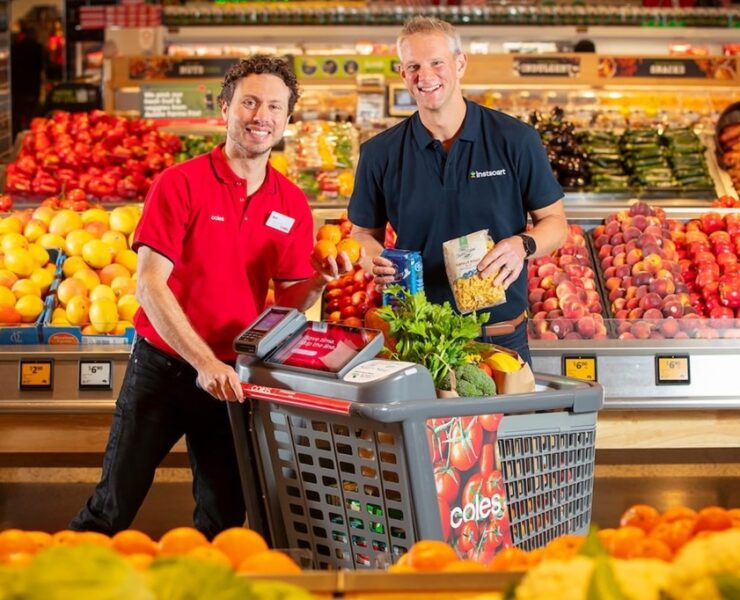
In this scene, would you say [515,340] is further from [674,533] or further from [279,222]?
[674,533]

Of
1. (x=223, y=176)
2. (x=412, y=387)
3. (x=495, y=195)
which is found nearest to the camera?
(x=412, y=387)

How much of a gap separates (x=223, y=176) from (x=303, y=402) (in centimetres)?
96

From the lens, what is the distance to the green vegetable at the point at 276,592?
138 cm

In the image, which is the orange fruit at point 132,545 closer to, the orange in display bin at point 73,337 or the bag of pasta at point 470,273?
the bag of pasta at point 470,273

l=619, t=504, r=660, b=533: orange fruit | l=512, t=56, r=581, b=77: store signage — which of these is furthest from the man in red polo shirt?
l=512, t=56, r=581, b=77: store signage

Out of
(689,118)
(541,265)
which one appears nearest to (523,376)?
(541,265)

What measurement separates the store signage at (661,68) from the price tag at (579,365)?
4.70 meters

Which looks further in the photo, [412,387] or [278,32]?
[278,32]

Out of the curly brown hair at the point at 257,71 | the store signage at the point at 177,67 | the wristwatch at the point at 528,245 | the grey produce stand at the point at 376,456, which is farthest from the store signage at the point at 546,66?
the grey produce stand at the point at 376,456

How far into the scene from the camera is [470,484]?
7.84 feet

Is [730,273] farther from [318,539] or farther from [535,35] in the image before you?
[535,35]

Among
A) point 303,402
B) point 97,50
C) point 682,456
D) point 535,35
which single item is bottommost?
point 682,456

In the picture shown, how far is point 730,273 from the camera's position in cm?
484

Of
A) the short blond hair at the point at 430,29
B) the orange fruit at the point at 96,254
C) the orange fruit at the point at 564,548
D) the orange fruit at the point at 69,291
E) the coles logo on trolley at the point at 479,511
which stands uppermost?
the short blond hair at the point at 430,29
